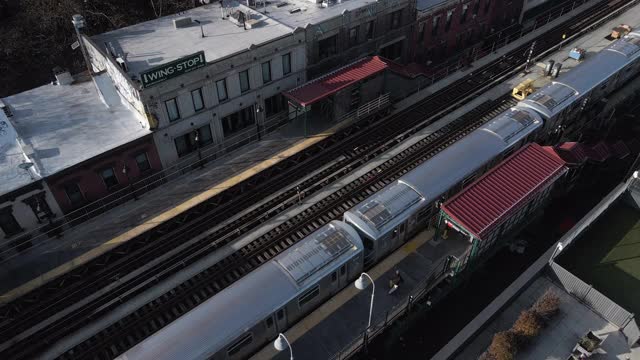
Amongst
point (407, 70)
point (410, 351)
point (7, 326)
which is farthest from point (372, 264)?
point (407, 70)

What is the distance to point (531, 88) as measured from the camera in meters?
48.2

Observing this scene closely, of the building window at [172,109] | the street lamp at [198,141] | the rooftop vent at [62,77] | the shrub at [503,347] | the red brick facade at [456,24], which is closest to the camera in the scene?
the shrub at [503,347]

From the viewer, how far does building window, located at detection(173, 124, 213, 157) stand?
38031mm

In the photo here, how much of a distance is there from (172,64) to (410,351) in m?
25.7

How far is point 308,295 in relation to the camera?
26109 millimetres

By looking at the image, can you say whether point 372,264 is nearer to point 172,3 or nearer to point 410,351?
point 410,351

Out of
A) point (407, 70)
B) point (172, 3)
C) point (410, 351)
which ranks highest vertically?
point (172, 3)

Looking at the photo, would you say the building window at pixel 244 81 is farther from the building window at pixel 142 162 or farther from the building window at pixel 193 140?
the building window at pixel 142 162

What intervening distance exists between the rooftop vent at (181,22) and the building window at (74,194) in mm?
16710

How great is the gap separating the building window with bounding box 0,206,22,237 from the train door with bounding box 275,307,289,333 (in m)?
20.1

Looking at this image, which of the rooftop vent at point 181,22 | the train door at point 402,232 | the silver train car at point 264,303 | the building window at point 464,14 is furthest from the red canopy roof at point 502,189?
the rooftop vent at point 181,22

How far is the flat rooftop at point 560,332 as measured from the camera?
2702 cm

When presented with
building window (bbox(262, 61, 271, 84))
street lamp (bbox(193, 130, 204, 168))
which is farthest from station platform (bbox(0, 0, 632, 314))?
building window (bbox(262, 61, 271, 84))

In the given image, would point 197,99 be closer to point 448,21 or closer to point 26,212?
point 26,212
